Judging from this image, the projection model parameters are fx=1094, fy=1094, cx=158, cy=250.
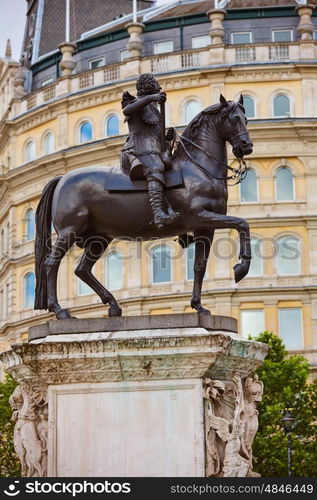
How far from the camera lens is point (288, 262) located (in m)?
59.0

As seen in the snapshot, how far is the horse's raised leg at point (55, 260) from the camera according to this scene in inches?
583

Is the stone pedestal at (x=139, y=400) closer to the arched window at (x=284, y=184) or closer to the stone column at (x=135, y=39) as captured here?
the arched window at (x=284, y=184)

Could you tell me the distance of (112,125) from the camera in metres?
62.5

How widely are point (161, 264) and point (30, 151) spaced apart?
1219 cm

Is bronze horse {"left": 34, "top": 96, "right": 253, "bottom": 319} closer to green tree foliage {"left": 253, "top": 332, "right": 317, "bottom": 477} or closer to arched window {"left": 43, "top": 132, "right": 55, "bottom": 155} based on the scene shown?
green tree foliage {"left": 253, "top": 332, "right": 317, "bottom": 477}

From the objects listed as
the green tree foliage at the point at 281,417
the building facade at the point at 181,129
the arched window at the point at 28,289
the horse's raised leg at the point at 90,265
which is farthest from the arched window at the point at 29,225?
the horse's raised leg at the point at 90,265

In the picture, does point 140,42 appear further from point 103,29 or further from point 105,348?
point 105,348

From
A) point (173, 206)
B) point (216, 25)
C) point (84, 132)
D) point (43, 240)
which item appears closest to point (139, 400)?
point (173, 206)

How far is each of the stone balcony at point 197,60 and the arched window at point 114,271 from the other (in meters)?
9.94

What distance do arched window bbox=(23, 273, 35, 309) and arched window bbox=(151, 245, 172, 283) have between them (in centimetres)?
852

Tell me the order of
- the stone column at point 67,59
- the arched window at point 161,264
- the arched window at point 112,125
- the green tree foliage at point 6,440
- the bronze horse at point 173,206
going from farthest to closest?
the stone column at point 67,59
the arched window at point 112,125
the arched window at point 161,264
the green tree foliage at point 6,440
the bronze horse at point 173,206

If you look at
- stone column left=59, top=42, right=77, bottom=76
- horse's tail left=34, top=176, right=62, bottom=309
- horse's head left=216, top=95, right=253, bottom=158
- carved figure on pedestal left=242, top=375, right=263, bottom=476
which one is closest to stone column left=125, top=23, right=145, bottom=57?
stone column left=59, top=42, right=77, bottom=76

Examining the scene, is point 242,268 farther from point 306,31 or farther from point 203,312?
point 306,31

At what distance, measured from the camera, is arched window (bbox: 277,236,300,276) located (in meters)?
58.8
